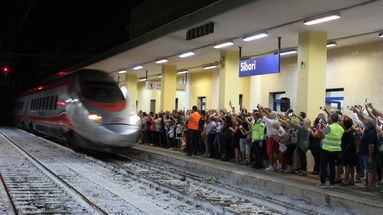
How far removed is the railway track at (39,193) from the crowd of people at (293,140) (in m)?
5.02

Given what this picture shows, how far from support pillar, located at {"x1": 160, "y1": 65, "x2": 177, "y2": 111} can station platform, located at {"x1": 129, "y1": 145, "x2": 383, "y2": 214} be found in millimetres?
9746

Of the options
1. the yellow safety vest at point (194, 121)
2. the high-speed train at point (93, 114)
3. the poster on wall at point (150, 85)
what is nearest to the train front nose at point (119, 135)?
the high-speed train at point (93, 114)

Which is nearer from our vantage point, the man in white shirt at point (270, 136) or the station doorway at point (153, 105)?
the man in white shirt at point (270, 136)

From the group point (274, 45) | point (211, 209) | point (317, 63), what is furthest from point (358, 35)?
point (211, 209)

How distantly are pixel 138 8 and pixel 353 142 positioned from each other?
17.0 metres

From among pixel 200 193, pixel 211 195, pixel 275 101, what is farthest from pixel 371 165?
pixel 275 101

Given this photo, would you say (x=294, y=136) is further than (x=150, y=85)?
No

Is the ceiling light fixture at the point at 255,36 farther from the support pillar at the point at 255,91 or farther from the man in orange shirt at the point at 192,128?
the support pillar at the point at 255,91

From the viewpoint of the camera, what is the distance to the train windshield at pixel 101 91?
43.1ft

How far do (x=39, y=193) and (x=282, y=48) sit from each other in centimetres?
1109

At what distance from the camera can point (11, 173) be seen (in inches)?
402

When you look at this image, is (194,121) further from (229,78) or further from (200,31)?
(229,78)

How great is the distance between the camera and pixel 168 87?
71.3 ft

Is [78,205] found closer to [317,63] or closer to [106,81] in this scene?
[106,81]
